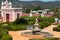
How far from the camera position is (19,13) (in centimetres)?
4769

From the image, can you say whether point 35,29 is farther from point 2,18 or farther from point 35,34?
point 2,18

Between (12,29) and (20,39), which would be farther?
(12,29)

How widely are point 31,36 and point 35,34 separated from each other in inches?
29.5

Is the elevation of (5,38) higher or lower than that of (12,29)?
higher

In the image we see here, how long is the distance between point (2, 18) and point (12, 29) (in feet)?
42.9

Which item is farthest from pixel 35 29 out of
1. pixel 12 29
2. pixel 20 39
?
pixel 12 29

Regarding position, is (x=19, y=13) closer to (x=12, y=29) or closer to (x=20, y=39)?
(x=12, y=29)

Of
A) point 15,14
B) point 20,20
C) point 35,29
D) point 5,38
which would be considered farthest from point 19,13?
point 5,38

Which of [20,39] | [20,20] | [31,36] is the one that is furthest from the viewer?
[20,20]

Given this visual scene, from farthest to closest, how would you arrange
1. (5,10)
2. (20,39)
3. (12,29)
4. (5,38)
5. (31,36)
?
(5,10), (12,29), (31,36), (20,39), (5,38)

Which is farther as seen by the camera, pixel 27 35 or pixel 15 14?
pixel 15 14

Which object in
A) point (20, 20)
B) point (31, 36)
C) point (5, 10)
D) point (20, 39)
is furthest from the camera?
point (5, 10)

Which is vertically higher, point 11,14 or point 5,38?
point 5,38

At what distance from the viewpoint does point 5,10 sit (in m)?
46.5
